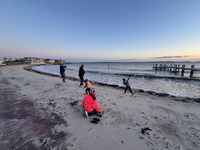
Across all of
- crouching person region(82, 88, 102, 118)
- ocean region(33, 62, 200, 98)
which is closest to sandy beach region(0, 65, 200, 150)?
crouching person region(82, 88, 102, 118)

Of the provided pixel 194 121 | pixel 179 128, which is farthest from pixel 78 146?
pixel 194 121

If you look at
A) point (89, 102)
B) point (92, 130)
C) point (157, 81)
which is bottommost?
point (157, 81)

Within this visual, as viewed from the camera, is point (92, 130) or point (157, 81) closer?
point (92, 130)

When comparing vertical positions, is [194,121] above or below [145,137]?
below

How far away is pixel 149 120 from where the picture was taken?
3.51 m

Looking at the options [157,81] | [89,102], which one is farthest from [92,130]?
[157,81]

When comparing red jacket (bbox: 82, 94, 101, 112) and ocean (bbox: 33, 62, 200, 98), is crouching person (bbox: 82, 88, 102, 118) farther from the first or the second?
ocean (bbox: 33, 62, 200, 98)

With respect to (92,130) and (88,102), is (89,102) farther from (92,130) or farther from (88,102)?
(92,130)

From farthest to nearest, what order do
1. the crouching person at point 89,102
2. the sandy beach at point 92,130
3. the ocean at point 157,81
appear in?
the ocean at point 157,81, the crouching person at point 89,102, the sandy beach at point 92,130

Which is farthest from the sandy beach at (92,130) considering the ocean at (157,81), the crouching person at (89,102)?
the ocean at (157,81)

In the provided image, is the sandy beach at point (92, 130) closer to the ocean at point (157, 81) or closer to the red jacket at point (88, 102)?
the red jacket at point (88, 102)

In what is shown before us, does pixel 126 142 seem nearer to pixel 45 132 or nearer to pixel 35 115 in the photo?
pixel 45 132

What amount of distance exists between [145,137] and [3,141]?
378cm

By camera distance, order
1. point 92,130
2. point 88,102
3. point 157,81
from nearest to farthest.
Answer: point 92,130, point 88,102, point 157,81
